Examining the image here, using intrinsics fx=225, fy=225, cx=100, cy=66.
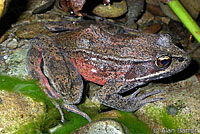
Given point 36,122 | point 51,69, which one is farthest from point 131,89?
point 36,122

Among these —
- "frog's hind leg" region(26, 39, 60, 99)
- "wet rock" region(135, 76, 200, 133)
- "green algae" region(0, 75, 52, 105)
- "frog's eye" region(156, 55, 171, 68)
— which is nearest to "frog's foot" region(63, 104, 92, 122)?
"green algae" region(0, 75, 52, 105)

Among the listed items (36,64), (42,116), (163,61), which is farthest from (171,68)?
(36,64)

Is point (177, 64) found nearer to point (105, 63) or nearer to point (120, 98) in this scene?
point (120, 98)

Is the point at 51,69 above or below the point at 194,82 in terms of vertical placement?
above

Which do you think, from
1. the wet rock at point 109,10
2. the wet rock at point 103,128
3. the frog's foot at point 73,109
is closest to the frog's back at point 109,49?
the frog's foot at point 73,109

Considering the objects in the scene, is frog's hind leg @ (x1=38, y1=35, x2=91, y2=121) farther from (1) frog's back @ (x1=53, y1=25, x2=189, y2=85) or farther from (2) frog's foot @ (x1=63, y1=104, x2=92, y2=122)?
(1) frog's back @ (x1=53, y1=25, x2=189, y2=85)

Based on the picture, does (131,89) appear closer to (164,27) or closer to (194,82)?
(194,82)
